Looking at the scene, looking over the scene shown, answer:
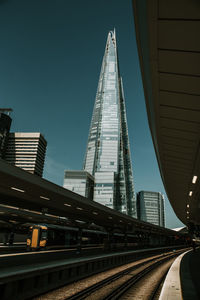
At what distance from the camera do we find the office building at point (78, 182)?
146m

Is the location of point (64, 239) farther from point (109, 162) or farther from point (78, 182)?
point (109, 162)

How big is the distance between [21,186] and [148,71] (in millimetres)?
13027

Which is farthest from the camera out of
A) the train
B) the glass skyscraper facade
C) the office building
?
the glass skyscraper facade

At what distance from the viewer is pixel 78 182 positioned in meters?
148

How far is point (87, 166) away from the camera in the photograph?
17775cm

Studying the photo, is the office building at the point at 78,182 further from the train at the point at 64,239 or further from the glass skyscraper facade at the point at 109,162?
the train at the point at 64,239

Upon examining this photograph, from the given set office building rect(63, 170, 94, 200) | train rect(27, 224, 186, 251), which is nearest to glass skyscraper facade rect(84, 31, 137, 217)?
office building rect(63, 170, 94, 200)

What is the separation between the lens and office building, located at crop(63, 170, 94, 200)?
14579 centimetres

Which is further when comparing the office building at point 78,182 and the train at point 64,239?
the office building at point 78,182

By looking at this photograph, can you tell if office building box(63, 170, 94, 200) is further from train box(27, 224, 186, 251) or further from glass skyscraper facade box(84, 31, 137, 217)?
train box(27, 224, 186, 251)

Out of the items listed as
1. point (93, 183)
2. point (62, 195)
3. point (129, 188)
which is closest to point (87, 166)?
point (93, 183)

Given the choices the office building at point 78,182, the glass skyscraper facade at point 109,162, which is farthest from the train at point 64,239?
the glass skyscraper facade at point 109,162

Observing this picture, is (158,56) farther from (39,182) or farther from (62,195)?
(62,195)

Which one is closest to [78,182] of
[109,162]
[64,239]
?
[109,162]
